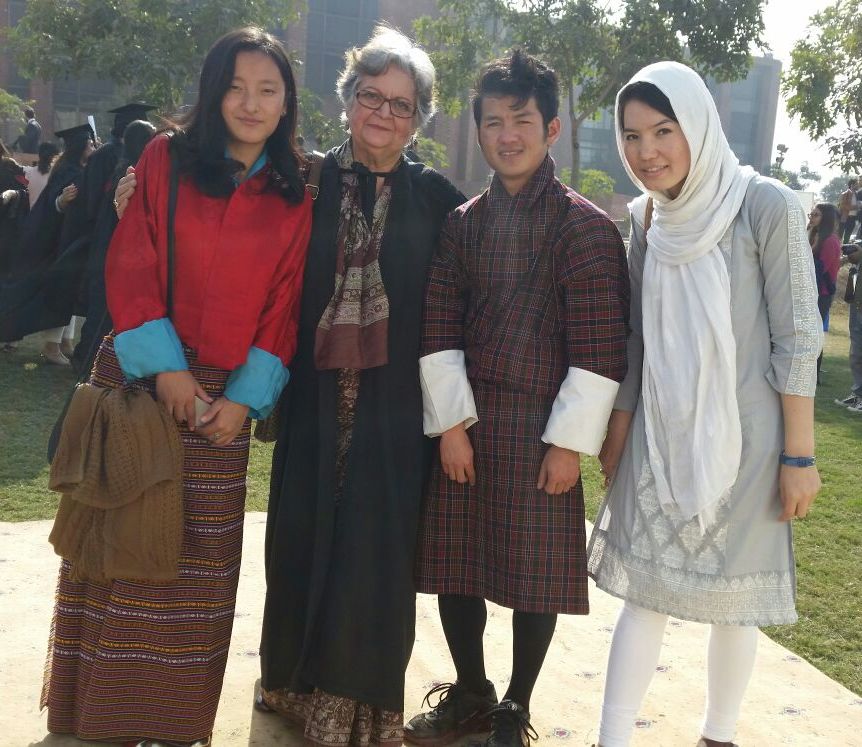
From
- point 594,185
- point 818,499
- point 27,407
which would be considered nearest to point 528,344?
point 818,499

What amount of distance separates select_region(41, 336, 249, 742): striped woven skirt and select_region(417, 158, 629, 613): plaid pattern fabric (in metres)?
0.66

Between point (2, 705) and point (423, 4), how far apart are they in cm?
3165

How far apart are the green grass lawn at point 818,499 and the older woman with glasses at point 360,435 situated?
1742 millimetres

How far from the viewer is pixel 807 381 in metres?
2.16

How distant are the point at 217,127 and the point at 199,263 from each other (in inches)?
13.9

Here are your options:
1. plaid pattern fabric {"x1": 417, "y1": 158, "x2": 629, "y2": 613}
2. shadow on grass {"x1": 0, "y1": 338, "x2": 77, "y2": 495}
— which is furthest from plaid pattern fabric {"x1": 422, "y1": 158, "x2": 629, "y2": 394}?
shadow on grass {"x1": 0, "y1": 338, "x2": 77, "y2": 495}

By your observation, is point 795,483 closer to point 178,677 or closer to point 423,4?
point 178,677

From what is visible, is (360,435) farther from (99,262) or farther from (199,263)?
(99,262)

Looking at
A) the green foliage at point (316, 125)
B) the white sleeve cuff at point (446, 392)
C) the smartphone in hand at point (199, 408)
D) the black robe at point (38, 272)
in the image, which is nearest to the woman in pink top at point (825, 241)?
the black robe at point (38, 272)

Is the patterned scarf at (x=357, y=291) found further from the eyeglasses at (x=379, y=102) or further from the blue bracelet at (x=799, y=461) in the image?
the blue bracelet at (x=799, y=461)

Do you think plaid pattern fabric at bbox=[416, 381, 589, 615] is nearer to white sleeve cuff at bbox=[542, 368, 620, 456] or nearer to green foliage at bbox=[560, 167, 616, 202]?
white sleeve cuff at bbox=[542, 368, 620, 456]

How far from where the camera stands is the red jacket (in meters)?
2.25

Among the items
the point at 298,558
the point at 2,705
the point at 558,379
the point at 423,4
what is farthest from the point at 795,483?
the point at 423,4

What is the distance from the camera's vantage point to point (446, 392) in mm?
2395
